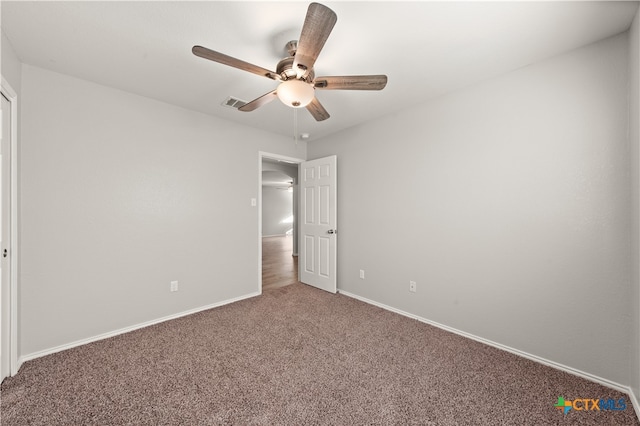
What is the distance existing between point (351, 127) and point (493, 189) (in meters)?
1.95

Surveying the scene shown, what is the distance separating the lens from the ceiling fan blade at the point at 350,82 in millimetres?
1648

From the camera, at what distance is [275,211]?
11.2 m

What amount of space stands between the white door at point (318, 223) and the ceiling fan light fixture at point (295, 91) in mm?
1914

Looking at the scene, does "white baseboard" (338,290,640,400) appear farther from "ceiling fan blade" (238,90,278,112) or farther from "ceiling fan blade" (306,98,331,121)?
"ceiling fan blade" (238,90,278,112)

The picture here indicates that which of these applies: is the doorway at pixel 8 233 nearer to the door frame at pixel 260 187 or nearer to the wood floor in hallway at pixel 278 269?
the door frame at pixel 260 187

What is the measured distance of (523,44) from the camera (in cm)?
180

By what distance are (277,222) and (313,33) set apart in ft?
33.9

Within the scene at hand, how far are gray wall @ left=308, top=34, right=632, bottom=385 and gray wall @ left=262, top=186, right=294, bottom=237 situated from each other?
26.6ft

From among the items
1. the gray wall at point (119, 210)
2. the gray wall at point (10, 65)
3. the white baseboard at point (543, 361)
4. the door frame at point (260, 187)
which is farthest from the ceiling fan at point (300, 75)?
the white baseboard at point (543, 361)

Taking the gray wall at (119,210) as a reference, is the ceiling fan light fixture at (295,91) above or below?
above

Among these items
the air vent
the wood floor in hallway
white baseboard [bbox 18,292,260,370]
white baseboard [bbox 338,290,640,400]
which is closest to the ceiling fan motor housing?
the air vent

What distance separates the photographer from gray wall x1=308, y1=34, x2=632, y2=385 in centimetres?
175

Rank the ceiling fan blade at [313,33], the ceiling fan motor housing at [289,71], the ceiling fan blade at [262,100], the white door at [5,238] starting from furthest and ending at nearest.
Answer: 1. the ceiling fan blade at [262,100]
2. the white door at [5,238]
3. the ceiling fan motor housing at [289,71]
4. the ceiling fan blade at [313,33]

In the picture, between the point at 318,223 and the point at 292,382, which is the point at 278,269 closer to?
the point at 318,223
